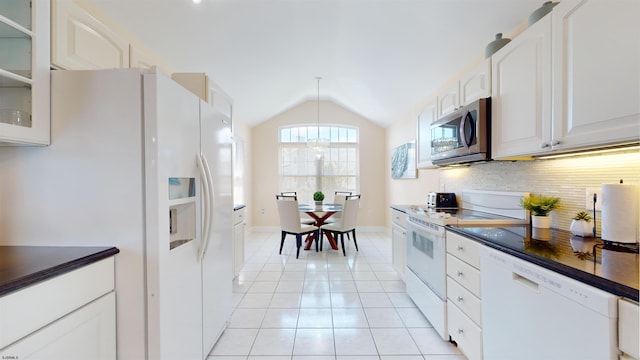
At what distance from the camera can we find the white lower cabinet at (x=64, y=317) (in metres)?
0.82

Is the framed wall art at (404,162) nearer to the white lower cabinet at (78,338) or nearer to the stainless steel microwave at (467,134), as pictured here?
the stainless steel microwave at (467,134)

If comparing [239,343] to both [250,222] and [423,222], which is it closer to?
[423,222]

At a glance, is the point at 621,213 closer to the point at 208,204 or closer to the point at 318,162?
the point at 208,204

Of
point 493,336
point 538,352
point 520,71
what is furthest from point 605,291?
point 520,71

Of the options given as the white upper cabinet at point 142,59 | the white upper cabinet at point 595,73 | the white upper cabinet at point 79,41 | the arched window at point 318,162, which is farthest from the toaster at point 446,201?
the arched window at point 318,162

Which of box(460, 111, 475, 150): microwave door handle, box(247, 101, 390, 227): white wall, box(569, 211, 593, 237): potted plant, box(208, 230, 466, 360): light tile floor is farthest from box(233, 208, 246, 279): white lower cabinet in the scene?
box(247, 101, 390, 227): white wall

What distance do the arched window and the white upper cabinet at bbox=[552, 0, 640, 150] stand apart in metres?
4.96

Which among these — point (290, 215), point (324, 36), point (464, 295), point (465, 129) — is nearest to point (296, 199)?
point (290, 215)

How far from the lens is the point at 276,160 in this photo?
6211 millimetres

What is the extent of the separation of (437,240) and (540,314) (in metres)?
0.89

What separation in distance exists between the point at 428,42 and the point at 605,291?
8.06 ft

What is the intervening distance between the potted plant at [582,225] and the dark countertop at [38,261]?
2.37 meters

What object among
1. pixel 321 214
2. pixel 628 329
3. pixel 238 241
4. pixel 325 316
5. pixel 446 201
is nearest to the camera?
pixel 628 329

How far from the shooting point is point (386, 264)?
3707 mm
